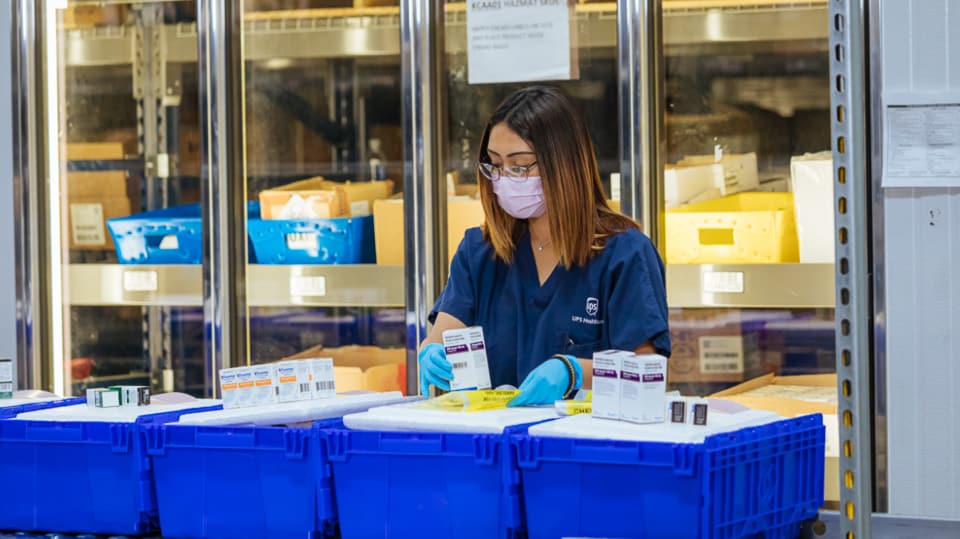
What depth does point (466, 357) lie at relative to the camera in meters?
2.00

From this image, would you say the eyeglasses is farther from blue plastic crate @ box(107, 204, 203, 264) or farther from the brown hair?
blue plastic crate @ box(107, 204, 203, 264)

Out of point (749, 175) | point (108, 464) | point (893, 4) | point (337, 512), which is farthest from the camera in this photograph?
point (749, 175)

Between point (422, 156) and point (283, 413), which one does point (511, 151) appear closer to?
point (283, 413)

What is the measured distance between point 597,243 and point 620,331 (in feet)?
0.63

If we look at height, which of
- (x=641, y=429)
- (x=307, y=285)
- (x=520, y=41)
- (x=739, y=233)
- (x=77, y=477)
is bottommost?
(x=77, y=477)

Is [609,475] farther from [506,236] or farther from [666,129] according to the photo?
[666,129]

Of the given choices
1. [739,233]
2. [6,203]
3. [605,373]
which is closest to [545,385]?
[605,373]

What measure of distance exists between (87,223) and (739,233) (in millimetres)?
2234

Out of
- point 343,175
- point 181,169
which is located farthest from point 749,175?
point 181,169

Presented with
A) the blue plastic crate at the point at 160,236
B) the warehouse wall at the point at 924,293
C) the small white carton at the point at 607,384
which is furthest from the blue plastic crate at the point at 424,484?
the blue plastic crate at the point at 160,236

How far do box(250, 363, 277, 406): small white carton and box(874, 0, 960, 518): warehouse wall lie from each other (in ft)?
6.21

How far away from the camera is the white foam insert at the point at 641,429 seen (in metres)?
1.64

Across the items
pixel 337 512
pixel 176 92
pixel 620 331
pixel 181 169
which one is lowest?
pixel 337 512

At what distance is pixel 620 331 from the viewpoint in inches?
94.5
